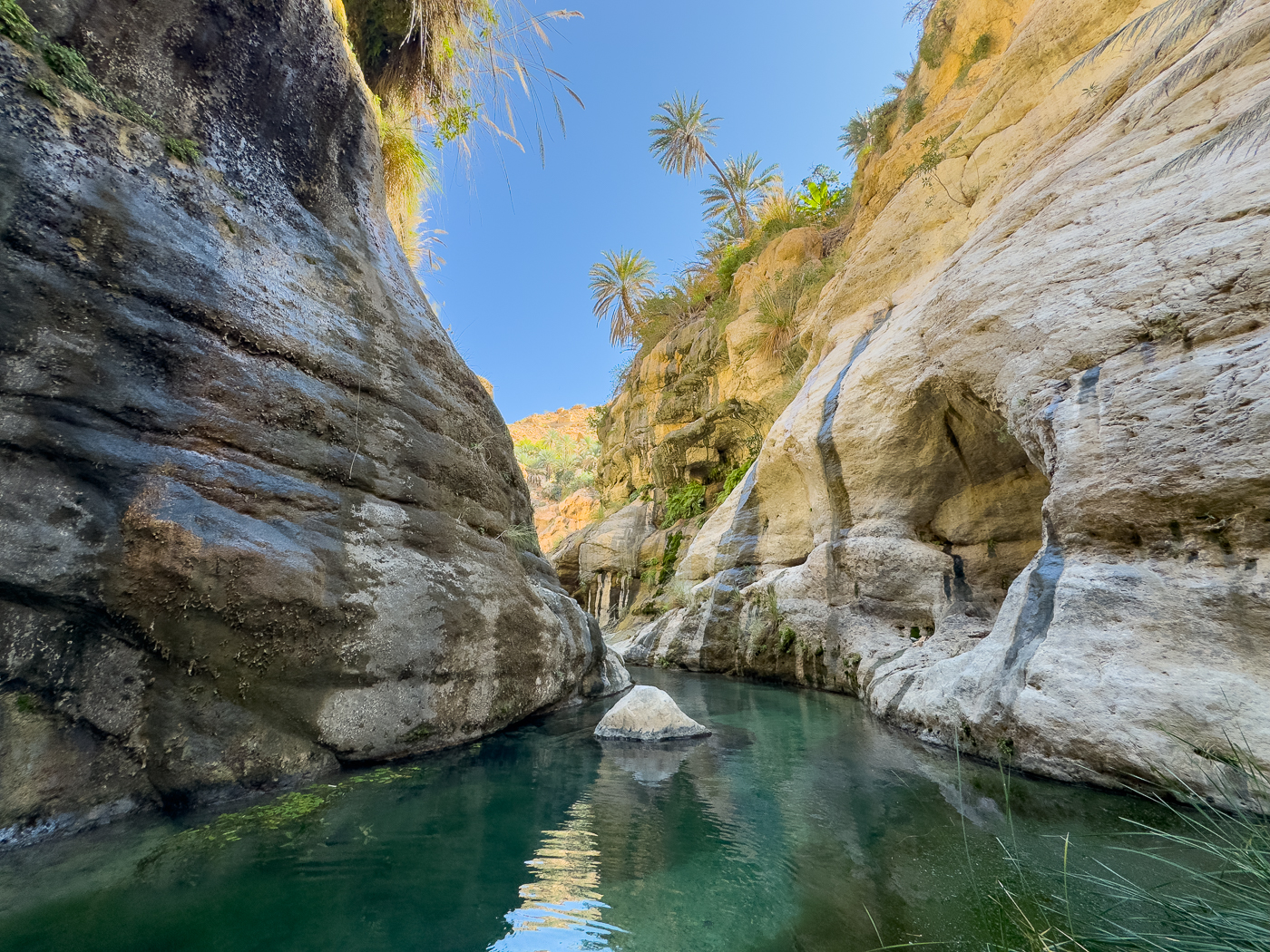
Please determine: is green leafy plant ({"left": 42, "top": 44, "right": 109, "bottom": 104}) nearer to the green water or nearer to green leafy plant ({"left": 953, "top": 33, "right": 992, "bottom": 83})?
the green water

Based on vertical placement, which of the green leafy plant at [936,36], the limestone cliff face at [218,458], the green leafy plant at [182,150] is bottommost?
the limestone cliff face at [218,458]

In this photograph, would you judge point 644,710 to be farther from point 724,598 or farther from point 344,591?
point 724,598

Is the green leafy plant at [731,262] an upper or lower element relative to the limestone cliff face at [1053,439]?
upper

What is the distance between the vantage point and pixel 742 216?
2323 cm

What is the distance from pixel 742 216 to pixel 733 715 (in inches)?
869

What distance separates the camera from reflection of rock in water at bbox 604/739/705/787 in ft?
13.2

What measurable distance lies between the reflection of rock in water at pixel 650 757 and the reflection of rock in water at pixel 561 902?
3.81 feet

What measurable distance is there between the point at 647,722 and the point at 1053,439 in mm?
4194

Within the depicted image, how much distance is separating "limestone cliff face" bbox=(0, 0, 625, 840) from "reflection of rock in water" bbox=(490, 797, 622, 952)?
Result: 6.00ft

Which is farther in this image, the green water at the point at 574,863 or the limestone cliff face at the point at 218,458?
the limestone cliff face at the point at 218,458

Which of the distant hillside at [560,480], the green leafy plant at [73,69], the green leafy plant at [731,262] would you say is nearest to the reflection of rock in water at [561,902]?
the green leafy plant at [73,69]

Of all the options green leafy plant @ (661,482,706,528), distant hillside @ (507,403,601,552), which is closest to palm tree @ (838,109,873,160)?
green leafy plant @ (661,482,706,528)

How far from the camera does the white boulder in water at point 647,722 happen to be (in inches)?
199

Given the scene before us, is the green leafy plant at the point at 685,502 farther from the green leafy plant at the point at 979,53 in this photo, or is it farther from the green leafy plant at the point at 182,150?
the green leafy plant at the point at 182,150
